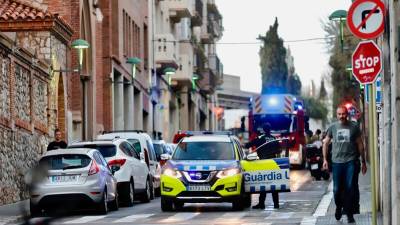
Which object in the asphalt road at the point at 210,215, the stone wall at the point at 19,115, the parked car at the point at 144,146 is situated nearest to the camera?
the asphalt road at the point at 210,215

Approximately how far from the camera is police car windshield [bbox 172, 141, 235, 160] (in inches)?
898

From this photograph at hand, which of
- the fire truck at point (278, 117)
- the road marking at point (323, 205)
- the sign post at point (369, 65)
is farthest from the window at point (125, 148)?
the fire truck at point (278, 117)

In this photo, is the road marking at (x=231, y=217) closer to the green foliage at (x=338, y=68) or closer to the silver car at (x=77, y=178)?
the silver car at (x=77, y=178)

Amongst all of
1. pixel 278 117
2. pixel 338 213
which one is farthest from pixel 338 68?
pixel 338 213

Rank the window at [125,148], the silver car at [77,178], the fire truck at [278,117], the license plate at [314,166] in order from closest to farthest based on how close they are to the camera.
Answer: the silver car at [77,178]
the window at [125,148]
the license plate at [314,166]
the fire truck at [278,117]

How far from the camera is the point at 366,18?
1298 centimetres

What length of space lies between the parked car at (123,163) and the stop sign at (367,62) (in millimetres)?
11995

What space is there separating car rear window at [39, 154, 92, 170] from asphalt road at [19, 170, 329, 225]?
1.04 meters

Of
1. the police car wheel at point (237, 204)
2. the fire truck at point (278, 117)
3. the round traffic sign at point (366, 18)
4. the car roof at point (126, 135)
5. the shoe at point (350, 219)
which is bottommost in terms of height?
the police car wheel at point (237, 204)

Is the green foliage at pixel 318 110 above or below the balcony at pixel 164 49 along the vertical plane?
below

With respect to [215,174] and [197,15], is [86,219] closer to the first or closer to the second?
[215,174]

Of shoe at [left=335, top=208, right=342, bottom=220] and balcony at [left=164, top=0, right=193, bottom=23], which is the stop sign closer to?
shoe at [left=335, top=208, right=342, bottom=220]

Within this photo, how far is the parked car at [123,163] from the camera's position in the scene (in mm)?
25125

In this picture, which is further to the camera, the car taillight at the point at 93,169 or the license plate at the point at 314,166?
the license plate at the point at 314,166
